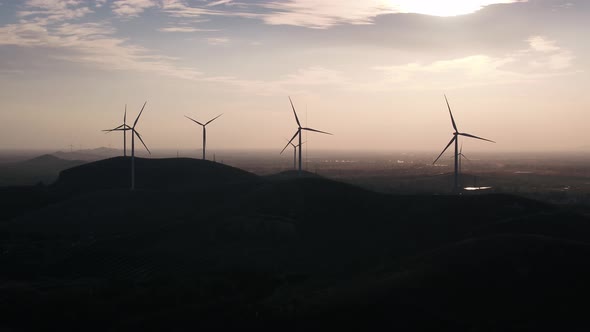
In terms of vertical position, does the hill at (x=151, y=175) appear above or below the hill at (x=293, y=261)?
above

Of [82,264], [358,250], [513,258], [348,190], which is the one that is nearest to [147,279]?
[82,264]

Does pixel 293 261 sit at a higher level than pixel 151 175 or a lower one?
lower

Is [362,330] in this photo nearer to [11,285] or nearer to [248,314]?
[248,314]

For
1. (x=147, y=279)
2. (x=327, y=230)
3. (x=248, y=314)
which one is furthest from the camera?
(x=327, y=230)

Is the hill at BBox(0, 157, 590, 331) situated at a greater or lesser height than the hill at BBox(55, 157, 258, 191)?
lesser

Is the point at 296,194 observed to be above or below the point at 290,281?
above

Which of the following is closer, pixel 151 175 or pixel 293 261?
pixel 293 261

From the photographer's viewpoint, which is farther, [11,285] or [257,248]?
[257,248]

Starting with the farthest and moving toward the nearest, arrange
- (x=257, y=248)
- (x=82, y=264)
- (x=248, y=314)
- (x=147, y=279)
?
(x=257, y=248) → (x=82, y=264) → (x=147, y=279) → (x=248, y=314)

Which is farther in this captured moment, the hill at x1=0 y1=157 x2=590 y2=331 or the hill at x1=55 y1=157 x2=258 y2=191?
Result: the hill at x1=55 y1=157 x2=258 y2=191

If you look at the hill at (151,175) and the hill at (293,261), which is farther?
the hill at (151,175)
